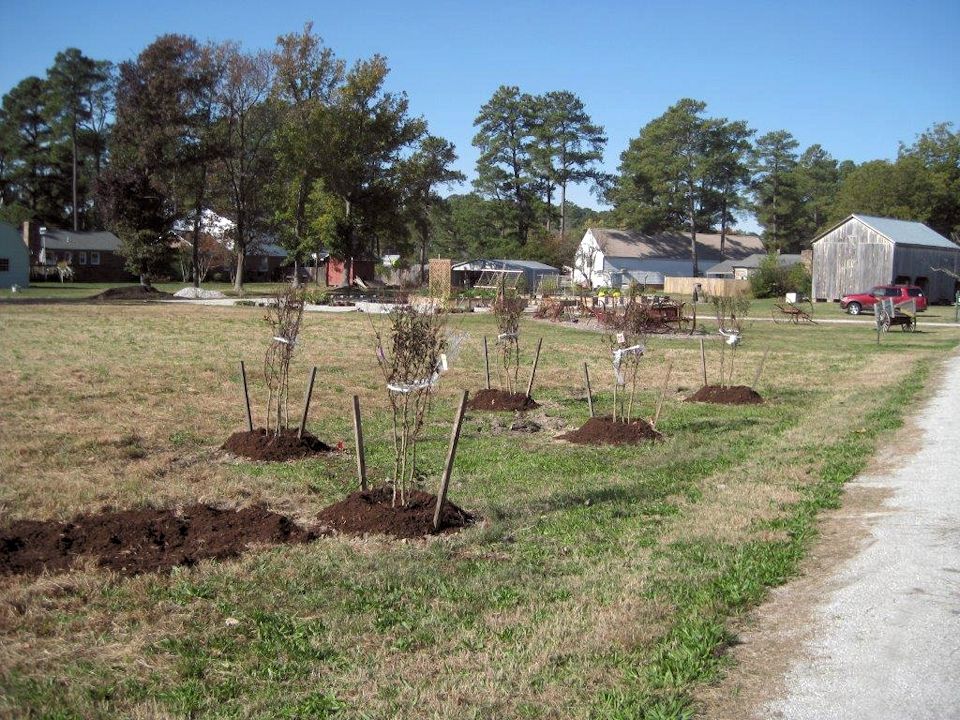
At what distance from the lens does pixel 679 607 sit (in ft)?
16.4

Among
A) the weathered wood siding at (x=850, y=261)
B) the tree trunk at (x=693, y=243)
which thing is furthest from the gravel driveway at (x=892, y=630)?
the tree trunk at (x=693, y=243)

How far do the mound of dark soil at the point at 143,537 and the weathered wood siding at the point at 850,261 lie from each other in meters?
54.0

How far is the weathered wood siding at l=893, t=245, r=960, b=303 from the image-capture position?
2103 inches

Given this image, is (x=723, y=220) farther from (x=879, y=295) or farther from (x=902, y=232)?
(x=879, y=295)

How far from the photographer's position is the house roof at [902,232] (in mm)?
53750

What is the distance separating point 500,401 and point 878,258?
158 ft

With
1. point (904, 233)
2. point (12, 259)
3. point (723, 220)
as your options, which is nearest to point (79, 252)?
point (12, 259)

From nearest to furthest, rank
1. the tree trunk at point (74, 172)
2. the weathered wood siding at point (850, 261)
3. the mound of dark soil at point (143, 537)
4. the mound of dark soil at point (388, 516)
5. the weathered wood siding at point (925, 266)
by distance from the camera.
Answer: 1. the mound of dark soil at point (143, 537)
2. the mound of dark soil at point (388, 516)
3. the weathered wood siding at point (925, 266)
4. the weathered wood siding at point (850, 261)
5. the tree trunk at point (74, 172)

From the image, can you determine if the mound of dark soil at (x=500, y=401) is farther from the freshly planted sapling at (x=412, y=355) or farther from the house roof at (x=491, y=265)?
the house roof at (x=491, y=265)

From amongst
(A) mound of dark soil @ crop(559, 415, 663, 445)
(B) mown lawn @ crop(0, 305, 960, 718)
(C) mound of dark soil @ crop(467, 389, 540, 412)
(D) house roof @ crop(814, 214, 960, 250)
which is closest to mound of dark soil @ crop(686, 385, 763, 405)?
(B) mown lawn @ crop(0, 305, 960, 718)

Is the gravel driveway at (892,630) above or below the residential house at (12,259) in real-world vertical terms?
Answer: below

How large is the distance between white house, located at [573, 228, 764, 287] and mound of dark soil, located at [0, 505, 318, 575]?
68.5 m

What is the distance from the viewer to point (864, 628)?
4699 millimetres

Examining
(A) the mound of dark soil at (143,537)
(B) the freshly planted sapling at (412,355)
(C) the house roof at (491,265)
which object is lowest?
(A) the mound of dark soil at (143,537)
